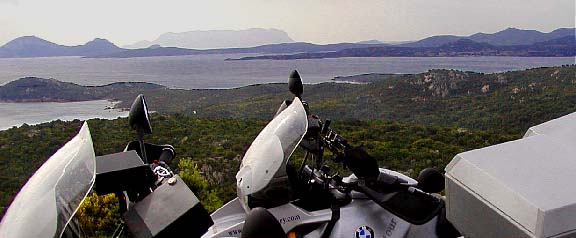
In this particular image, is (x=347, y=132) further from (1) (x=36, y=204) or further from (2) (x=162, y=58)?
(2) (x=162, y=58)

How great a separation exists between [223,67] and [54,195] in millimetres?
21253

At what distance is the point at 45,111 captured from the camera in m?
9.62

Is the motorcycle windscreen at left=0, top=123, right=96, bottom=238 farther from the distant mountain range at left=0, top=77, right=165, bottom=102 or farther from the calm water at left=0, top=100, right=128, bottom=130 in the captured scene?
the distant mountain range at left=0, top=77, right=165, bottom=102

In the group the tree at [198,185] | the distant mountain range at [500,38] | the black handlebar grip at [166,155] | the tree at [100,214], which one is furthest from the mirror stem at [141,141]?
the distant mountain range at [500,38]

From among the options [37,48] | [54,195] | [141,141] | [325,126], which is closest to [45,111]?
Result: [37,48]

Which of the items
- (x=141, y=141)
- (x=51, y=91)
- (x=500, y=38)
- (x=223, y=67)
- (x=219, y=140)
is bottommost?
(x=219, y=140)

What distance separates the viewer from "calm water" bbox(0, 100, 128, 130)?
337 inches

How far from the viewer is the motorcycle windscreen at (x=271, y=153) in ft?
8.08

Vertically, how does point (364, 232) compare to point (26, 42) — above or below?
below

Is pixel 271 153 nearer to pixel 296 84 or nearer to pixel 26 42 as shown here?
pixel 296 84

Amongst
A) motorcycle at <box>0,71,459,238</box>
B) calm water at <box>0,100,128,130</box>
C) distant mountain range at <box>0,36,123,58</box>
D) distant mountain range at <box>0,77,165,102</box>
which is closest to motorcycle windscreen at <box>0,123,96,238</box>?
motorcycle at <box>0,71,459,238</box>

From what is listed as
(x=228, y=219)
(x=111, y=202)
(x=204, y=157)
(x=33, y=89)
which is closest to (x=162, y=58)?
(x=33, y=89)

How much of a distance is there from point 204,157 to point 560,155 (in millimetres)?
7821

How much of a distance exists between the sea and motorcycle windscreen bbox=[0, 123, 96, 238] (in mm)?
9512
